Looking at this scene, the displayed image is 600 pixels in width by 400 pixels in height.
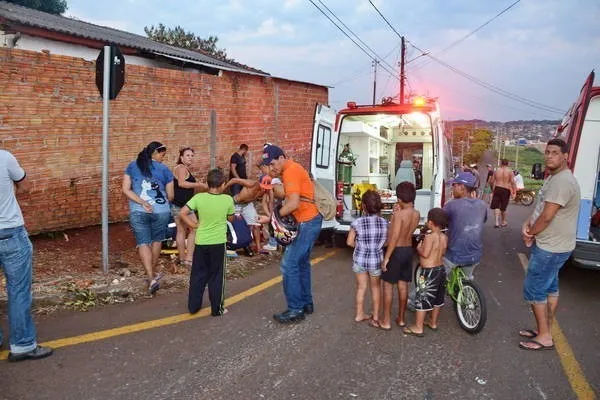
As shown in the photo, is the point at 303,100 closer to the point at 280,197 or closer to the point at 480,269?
the point at 480,269

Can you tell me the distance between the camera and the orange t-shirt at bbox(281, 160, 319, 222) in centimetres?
460

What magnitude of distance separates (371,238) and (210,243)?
1584 mm

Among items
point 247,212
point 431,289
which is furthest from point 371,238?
point 247,212

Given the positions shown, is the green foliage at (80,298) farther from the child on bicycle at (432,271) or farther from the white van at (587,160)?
the white van at (587,160)

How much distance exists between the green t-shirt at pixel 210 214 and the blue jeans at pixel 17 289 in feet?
5.01

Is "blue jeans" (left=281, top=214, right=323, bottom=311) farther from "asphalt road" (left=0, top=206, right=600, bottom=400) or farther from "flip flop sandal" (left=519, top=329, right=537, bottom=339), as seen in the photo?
"flip flop sandal" (left=519, top=329, right=537, bottom=339)

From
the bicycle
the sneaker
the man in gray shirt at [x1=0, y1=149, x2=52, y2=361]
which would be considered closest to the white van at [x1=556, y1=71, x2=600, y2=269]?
the bicycle

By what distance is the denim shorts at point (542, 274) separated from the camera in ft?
13.5

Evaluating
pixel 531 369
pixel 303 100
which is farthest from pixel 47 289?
pixel 303 100

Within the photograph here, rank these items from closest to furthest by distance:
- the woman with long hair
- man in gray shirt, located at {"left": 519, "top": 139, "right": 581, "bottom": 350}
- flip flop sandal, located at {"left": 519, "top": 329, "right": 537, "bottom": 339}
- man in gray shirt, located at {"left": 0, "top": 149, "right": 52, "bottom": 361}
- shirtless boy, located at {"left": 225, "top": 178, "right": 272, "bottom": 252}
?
man in gray shirt, located at {"left": 0, "top": 149, "right": 52, "bottom": 361} → man in gray shirt, located at {"left": 519, "top": 139, "right": 581, "bottom": 350} → flip flop sandal, located at {"left": 519, "top": 329, "right": 537, "bottom": 339} → the woman with long hair → shirtless boy, located at {"left": 225, "top": 178, "right": 272, "bottom": 252}

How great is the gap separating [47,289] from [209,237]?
6.16ft

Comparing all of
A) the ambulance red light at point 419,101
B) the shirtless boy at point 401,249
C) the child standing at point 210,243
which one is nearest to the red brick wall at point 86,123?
the child standing at point 210,243

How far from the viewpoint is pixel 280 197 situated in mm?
4883

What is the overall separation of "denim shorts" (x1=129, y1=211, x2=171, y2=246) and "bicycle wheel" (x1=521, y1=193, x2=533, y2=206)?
667 inches
